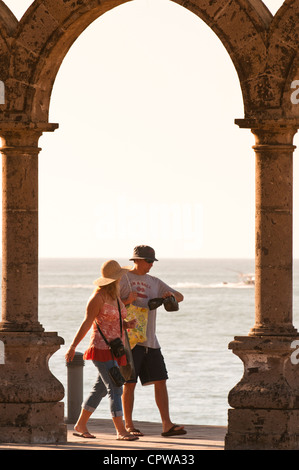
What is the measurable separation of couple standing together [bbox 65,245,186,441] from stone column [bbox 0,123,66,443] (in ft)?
1.07

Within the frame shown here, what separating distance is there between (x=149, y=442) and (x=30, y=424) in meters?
1.00

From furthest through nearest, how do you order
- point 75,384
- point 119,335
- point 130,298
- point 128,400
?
point 75,384
point 128,400
point 130,298
point 119,335

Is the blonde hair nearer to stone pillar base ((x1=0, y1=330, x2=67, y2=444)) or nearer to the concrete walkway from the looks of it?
stone pillar base ((x1=0, y1=330, x2=67, y2=444))

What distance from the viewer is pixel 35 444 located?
12.0m

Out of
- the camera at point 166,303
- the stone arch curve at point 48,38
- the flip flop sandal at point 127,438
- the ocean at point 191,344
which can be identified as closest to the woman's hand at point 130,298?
the camera at point 166,303

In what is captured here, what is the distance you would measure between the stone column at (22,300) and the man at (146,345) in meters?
0.66

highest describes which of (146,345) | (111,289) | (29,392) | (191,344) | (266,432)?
(111,289)

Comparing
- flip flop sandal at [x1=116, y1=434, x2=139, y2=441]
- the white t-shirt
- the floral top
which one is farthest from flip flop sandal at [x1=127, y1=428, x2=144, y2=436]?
the floral top

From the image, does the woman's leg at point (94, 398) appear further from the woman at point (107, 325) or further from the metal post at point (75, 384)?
the metal post at point (75, 384)

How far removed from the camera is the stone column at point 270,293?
11750mm

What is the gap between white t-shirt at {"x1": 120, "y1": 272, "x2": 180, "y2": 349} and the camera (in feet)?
40.9

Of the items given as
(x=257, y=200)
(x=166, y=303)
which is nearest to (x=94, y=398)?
(x=166, y=303)

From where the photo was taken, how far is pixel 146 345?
41.3 ft

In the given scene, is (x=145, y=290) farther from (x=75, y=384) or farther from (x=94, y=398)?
(x=75, y=384)
